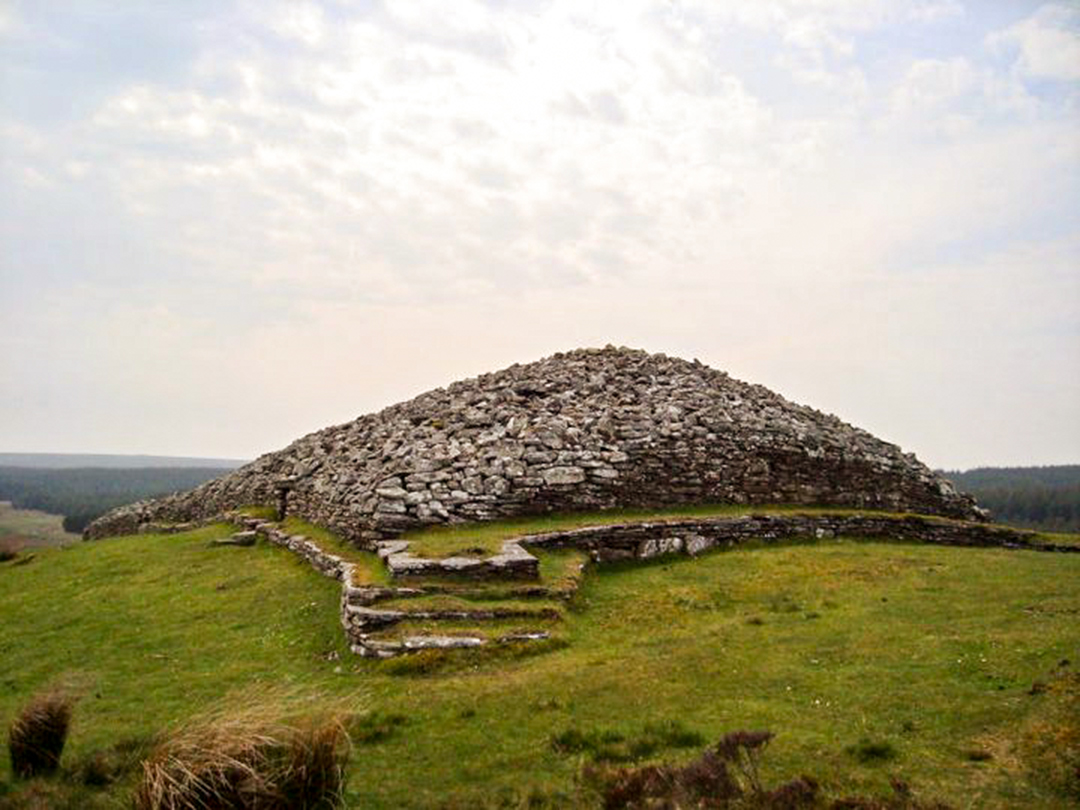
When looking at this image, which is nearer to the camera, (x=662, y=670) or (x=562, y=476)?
(x=662, y=670)

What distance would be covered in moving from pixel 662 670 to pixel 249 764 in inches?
260

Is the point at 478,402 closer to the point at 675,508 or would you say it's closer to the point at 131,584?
the point at 675,508

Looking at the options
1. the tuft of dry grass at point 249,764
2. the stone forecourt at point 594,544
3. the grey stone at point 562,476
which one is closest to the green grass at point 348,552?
the stone forecourt at point 594,544

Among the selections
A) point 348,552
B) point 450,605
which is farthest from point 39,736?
point 348,552

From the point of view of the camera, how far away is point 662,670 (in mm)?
12188

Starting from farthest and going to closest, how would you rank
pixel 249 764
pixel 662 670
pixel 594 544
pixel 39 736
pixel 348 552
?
pixel 348 552 < pixel 594 544 < pixel 662 670 < pixel 39 736 < pixel 249 764

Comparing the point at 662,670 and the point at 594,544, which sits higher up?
the point at 594,544

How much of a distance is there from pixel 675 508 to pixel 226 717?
1611cm

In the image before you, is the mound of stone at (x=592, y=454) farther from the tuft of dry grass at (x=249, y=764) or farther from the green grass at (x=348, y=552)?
the tuft of dry grass at (x=249, y=764)

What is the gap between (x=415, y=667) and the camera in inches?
503

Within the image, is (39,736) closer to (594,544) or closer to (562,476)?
(594,544)

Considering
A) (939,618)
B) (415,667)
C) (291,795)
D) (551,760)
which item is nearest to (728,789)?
(551,760)

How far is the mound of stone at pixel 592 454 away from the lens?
21.2 meters

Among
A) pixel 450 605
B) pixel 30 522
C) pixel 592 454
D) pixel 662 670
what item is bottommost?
pixel 30 522
